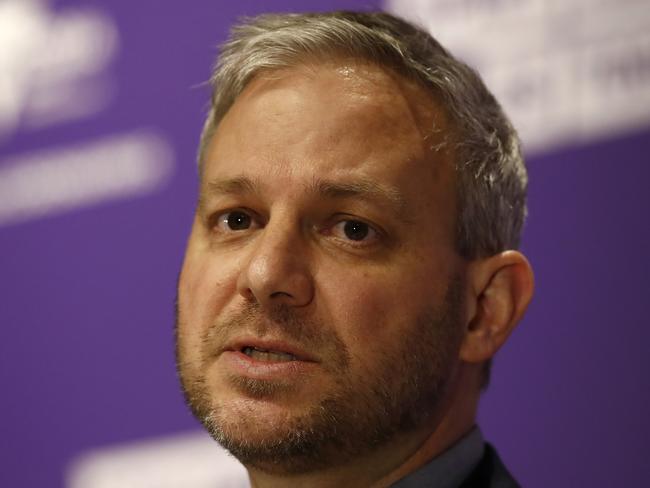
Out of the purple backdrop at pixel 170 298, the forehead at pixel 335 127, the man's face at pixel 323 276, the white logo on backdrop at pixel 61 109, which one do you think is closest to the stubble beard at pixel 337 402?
the man's face at pixel 323 276

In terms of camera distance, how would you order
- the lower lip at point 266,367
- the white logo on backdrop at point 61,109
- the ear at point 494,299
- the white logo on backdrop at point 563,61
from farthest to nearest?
the white logo on backdrop at point 61,109 < the white logo on backdrop at point 563,61 < the ear at point 494,299 < the lower lip at point 266,367

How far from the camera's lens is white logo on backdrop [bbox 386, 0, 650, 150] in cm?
249

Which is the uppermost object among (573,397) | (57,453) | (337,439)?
(337,439)

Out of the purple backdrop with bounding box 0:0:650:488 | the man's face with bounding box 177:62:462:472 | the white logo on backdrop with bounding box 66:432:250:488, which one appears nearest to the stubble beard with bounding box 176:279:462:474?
the man's face with bounding box 177:62:462:472

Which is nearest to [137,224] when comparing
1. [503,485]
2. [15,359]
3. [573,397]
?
[15,359]

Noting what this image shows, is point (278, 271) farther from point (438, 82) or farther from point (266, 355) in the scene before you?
point (438, 82)

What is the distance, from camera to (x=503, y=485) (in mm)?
1816

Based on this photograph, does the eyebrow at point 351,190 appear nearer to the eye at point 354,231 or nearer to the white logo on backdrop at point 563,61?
the eye at point 354,231

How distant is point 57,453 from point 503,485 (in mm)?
1892

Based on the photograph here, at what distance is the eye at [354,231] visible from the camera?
5.98ft

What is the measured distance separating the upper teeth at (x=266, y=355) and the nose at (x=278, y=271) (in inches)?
3.4

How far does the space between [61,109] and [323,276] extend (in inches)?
75.0

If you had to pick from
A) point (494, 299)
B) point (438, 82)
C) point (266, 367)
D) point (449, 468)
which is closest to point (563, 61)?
point (438, 82)

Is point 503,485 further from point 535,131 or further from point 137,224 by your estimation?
point 137,224
